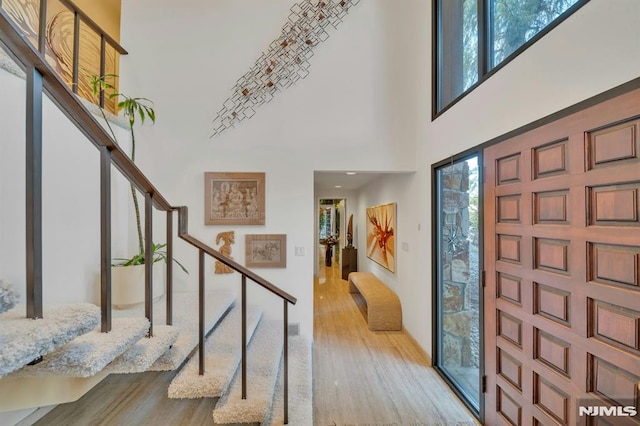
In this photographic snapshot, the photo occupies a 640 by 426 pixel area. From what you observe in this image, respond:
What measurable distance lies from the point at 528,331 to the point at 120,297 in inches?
117

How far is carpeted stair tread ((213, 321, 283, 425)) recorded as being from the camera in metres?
1.68

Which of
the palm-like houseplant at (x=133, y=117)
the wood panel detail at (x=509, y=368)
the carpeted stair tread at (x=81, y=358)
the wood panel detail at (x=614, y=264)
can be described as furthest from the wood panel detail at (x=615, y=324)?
the palm-like houseplant at (x=133, y=117)

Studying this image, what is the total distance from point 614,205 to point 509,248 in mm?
677

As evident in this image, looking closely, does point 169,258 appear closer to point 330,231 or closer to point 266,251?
point 266,251

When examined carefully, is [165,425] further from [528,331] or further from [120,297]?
[528,331]

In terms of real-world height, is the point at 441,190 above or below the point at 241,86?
below

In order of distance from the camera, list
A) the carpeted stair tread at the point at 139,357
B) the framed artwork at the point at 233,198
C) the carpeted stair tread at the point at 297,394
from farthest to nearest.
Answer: the framed artwork at the point at 233,198
the carpeted stair tread at the point at 297,394
the carpeted stair tread at the point at 139,357

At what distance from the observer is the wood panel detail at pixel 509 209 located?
1.77 m

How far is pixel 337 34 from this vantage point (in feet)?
10.5

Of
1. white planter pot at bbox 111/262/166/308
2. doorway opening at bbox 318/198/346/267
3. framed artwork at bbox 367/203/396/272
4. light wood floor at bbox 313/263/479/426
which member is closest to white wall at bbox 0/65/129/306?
white planter pot at bbox 111/262/166/308

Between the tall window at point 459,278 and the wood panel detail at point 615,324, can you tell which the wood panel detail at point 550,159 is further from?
the wood panel detail at point 615,324

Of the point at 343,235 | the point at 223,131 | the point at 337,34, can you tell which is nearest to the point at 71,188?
the point at 223,131

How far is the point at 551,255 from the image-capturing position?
1.52 meters

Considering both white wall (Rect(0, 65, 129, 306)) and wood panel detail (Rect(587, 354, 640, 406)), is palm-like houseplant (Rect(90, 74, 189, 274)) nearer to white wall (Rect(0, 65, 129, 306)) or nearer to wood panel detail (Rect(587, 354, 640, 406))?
white wall (Rect(0, 65, 129, 306))
